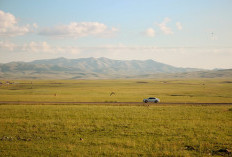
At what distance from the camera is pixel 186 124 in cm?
2589

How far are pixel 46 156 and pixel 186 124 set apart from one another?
17.3 metres

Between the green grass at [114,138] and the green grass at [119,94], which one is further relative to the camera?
the green grass at [119,94]

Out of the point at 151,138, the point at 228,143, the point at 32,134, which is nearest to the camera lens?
the point at 228,143

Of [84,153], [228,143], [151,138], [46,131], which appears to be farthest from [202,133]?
[46,131]

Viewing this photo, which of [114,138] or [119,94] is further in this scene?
[119,94]

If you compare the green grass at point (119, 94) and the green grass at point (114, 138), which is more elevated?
the green grass at point (114, 138)

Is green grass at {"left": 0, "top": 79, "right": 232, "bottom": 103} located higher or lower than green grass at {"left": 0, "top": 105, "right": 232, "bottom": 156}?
lower

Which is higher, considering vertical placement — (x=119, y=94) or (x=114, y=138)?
(x=114, y=138)

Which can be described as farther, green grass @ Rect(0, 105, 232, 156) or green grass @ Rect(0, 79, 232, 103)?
green grass @ Rect(0, 79, 232, 103)

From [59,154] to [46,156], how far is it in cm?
95

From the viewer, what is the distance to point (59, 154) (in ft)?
52.6

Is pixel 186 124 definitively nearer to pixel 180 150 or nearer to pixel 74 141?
pixel 180 150

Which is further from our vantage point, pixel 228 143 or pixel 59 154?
pixel 228 143

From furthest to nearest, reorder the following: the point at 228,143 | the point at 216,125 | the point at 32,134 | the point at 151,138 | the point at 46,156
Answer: the point at 216,125 < the point at 32,134 < the point at 151,138 < the point at 228,143 < the point at 46,156
